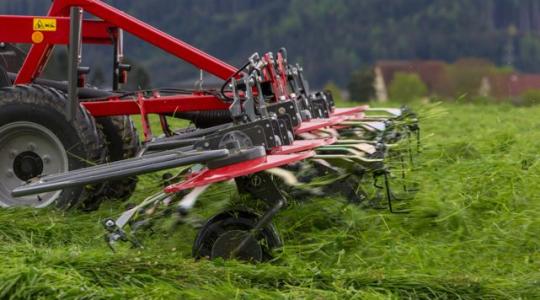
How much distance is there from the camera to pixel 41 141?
7.64 metres

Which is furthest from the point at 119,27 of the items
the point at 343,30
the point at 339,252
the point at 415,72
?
the point at 343,30

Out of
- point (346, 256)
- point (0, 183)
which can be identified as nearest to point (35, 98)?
point (0, 183)

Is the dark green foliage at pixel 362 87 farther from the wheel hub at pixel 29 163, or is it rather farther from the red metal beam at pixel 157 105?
the wheel hub at pixel 29 163

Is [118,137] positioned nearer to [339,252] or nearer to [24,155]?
[24,155]

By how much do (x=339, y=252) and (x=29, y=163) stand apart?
262 cm

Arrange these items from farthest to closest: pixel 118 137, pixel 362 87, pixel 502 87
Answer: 1. pixel 362 87
2. pixel 502 87
3. pixel 118 137

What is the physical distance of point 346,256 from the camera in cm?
600

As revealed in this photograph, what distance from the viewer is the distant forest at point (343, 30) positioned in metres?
36.9

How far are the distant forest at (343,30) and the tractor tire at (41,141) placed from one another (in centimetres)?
2581

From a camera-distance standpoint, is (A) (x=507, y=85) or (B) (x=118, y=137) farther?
(A) (x=507, y=85)

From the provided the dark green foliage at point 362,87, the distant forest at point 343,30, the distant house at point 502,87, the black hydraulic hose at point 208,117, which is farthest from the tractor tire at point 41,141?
the distant forest at point 343,30

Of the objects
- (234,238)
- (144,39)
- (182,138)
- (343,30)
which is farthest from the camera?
(343,30)

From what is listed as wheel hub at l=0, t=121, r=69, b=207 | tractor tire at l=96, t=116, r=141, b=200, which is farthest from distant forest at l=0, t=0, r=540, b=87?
wheel hub at l=0, t=121, r=69, b=207

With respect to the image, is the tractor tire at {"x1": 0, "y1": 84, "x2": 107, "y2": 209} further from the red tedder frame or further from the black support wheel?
the black support wheel
